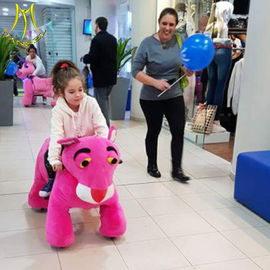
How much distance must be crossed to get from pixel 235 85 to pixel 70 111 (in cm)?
336

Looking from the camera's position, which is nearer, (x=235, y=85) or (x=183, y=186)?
(x=183, y=186)

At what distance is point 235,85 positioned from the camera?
196 inches

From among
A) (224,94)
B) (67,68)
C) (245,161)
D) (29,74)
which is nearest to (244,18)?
(224,94)

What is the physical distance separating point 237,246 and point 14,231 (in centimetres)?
149

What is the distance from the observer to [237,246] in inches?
88.8

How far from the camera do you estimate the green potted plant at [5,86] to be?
5.20 m

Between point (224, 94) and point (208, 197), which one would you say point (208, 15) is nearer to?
point (224, 94)

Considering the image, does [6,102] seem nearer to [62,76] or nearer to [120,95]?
[120,95]

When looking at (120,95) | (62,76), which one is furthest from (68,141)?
(120,95)

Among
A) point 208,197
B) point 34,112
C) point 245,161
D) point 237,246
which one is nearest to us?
point 237,246

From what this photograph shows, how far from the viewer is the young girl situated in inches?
86.4

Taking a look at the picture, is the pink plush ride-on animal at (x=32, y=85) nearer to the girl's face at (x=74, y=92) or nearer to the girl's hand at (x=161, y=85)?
the girl's hand at (x=161, y=85)

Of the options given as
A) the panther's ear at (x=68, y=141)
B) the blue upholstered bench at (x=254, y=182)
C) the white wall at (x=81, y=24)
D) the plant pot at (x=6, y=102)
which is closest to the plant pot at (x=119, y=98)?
the plant pot at (x=6, y=102)

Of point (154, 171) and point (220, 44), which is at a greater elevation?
point (220, 44)
